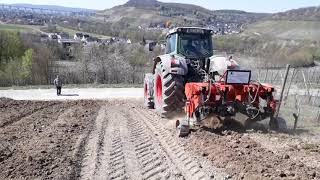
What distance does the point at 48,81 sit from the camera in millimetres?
36500

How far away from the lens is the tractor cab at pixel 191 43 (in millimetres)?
11727

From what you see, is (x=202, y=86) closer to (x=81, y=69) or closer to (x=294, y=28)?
(x=81, y=69)

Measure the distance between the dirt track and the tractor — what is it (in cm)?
40

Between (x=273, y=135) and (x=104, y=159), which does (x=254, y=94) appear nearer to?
(x=273, y=135)

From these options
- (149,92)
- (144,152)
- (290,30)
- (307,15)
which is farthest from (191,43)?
(307,15)

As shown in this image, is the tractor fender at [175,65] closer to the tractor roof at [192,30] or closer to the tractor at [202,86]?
the tractor at [202,86]

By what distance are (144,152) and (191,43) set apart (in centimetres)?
450

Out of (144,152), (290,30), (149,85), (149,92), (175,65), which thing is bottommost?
(144,152)

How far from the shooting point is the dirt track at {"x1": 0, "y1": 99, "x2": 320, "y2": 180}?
682 cm


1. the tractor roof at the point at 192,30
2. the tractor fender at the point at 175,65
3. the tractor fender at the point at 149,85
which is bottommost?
the tractor fender at the point at 149,85

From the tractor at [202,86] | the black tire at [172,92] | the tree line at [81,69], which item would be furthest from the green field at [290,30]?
the black tire at [172,92]

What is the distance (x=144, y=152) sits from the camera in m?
8.21

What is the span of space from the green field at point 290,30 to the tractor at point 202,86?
43681 millimetres

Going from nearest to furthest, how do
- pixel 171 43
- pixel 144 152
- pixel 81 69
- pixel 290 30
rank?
pixel 144 152 → pixel 171 43 → pixel 81 69 → pixel 290 30
